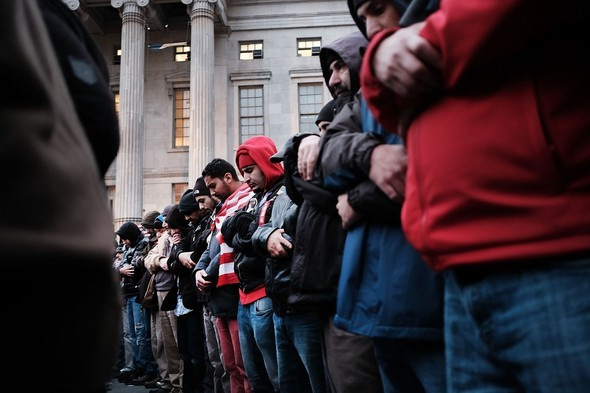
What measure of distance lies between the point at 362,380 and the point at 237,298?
10.3ft

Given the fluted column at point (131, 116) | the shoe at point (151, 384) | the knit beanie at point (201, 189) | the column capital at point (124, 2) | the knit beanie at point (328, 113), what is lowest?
the shoe at point (151, 384)

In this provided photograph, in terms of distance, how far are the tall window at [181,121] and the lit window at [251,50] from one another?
3.94m

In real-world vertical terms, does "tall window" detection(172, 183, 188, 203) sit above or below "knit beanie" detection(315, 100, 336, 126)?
above

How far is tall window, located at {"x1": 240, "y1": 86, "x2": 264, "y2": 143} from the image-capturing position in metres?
30.7

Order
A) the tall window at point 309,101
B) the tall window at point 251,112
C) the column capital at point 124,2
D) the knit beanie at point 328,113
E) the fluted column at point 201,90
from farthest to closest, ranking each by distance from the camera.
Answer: the tall window at point 309,101 → the tall window at point 251,112 → the column capital at point 124,2 → the fluted column at point 201,90 → the knit beanie at point 328,113

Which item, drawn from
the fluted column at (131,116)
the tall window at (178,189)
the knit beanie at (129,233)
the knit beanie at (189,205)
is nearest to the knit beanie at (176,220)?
the knit beanie at (189,205)

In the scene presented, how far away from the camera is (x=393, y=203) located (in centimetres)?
197

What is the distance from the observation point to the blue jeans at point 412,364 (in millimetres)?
1865

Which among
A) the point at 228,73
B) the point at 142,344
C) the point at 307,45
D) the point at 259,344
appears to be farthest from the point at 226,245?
the point at 307,45

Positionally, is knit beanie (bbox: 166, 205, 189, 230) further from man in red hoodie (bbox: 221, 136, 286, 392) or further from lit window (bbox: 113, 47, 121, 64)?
lit window (bbox: 113, 47, 121, 64)

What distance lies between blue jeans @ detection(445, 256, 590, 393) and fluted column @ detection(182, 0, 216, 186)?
80.1ft

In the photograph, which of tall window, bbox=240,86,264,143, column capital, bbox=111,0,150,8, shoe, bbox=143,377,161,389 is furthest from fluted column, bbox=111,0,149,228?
shoe, bbox=143,377,161,389

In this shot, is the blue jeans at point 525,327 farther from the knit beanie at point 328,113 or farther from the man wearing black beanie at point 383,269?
the knit beanie at point 328,113

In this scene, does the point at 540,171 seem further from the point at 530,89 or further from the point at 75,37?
the point at 75,37
